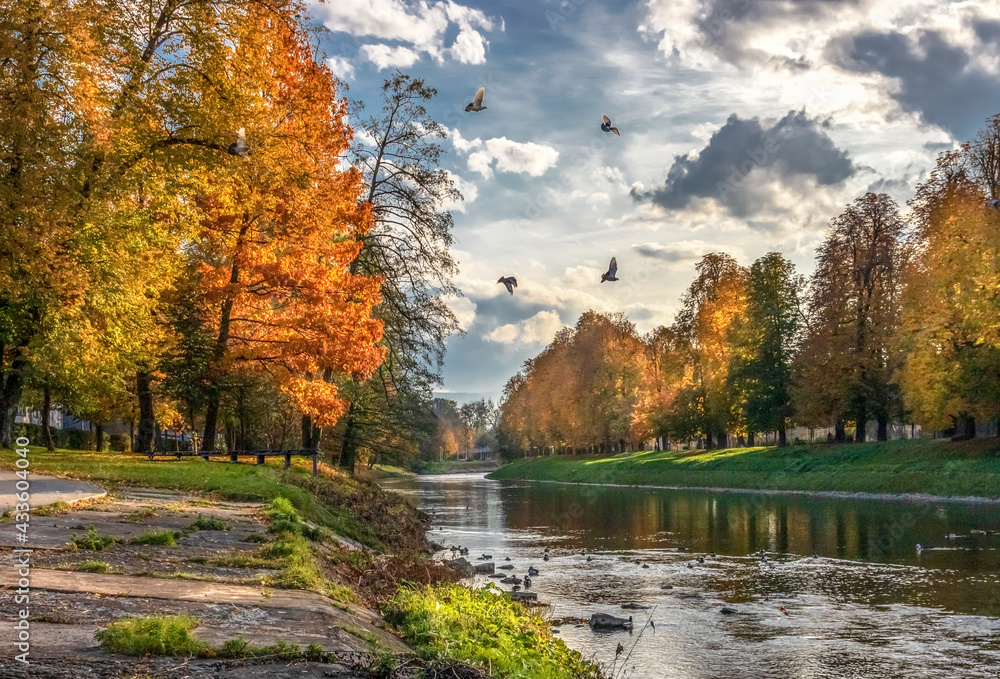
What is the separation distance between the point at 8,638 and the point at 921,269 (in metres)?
49.4

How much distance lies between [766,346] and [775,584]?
45.1 metres

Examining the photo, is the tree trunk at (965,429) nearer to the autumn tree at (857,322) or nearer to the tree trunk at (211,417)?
the autumn tree at (857,322)

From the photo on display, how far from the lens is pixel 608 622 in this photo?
15.4 metres

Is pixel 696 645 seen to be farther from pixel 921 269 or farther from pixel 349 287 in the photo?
pixel 921 269

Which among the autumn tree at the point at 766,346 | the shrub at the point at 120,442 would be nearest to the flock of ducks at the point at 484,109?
the autumn tree at the point at 766,346

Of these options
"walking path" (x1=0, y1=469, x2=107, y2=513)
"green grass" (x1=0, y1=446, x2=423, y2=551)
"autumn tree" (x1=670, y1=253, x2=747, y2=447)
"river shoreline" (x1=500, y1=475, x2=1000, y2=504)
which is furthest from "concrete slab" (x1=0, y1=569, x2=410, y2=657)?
"autumn tree" (x1=670, y1=253, x2=747, y2=447)

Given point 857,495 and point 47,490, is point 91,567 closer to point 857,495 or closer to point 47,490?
point 47,490

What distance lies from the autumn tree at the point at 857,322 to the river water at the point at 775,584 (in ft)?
49.1

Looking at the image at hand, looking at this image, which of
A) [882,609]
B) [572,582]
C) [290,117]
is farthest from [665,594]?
[290,117]

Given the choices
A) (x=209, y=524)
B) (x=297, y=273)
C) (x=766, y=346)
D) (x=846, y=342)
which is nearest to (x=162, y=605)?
(x=209, y=524)

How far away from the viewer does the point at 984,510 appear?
34.2 metres

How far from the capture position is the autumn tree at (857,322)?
52.6 metres

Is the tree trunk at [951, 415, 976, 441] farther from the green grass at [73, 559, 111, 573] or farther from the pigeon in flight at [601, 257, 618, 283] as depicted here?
the green grass at [73, 559, 111, 573]

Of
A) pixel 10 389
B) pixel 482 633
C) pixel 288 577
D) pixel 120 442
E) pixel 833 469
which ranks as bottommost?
pixel 482 633
